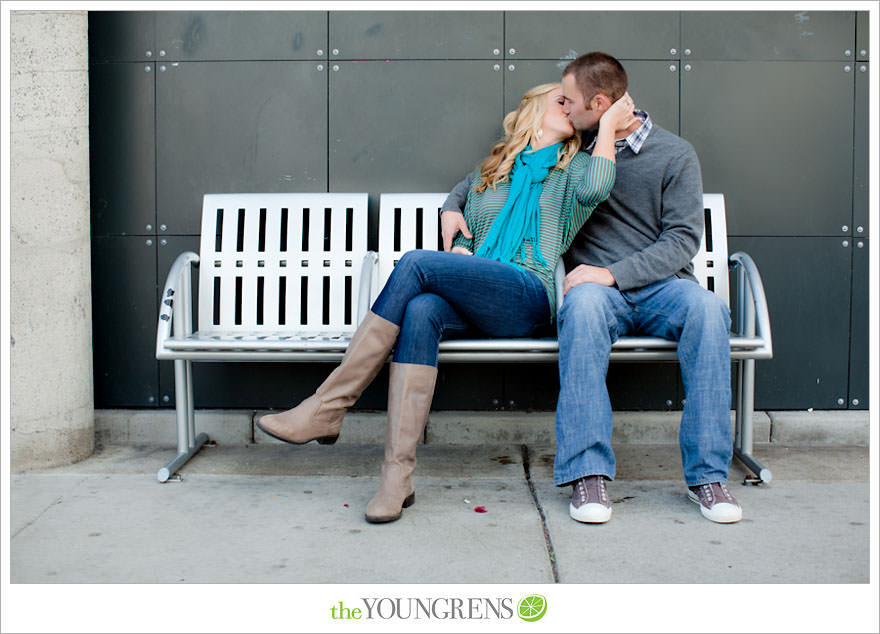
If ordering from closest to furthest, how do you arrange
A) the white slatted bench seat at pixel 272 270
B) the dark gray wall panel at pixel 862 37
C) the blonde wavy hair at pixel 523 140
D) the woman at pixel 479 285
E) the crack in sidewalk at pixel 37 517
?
the crack in sidewalk at pixel 37 517 < the woman at pixel 479 285 < the blonde wavy hair at pixel 523 140 < the white slatted bench seat at pixel 272 270 < the dark gray wall panel at pixel 862 37

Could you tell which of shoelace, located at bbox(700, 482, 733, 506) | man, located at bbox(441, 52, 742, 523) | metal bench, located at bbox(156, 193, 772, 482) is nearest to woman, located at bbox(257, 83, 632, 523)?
man, located at bbox(441, 52, 742, 523)

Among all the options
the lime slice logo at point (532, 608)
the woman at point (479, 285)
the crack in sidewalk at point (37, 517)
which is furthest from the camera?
the woman at point (479, 285)

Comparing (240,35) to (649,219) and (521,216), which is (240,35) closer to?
(521,216)

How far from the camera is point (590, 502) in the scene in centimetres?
265

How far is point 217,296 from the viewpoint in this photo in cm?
394

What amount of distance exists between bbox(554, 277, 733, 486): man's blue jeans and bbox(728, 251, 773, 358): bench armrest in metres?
0.31

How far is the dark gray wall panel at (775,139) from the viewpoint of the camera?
370 centimetres

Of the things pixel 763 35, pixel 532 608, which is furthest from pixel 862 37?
pixel 532 608

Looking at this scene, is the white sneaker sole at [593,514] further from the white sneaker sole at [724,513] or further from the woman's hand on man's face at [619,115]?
the woman's hand on man's face at [619,115]

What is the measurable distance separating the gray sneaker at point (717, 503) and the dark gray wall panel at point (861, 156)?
1699 mm

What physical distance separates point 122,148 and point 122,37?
19.8 inches

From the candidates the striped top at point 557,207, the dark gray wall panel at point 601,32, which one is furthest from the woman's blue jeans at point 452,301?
the dark gray wall panel at point 601,32

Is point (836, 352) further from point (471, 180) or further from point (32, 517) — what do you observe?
point (32, 517)

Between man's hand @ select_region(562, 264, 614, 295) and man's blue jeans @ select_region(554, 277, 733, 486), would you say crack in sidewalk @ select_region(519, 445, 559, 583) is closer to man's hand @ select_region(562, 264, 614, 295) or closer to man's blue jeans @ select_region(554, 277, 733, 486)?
man's blue jeans @ select_region(554, 277, 733, 486)
